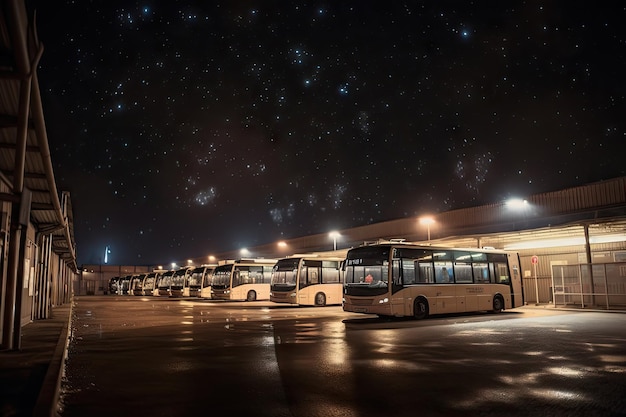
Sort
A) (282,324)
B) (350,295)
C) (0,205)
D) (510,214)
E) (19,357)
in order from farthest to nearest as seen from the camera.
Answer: (510,214) < (350,295) < (282,324) < (0,205) < (19,357)

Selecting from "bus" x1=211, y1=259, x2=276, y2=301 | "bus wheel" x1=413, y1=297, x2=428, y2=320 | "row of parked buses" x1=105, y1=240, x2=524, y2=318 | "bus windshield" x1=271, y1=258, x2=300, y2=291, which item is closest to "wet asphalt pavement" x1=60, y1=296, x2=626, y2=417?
"row of parked buses" x1=105, y1=240, x2=524, y2=318

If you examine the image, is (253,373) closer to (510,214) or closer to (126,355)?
(126,355)

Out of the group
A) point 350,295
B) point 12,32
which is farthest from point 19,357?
point 350,295

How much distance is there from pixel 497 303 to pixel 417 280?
5.71m

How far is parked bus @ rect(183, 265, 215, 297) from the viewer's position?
42031 millimetres

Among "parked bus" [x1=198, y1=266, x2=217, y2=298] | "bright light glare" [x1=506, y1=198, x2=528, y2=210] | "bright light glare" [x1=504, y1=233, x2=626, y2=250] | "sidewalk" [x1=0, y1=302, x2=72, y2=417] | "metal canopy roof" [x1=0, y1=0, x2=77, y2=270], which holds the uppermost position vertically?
"bright light glare" [x1=506, y1=198, x2=528, y2=210]

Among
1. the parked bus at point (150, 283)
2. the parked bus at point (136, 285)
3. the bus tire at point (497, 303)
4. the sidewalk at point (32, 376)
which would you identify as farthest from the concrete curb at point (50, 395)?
the parked bus at point (136, 285)

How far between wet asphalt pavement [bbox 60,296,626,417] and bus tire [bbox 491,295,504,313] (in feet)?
25.5

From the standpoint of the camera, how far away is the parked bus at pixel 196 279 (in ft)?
138

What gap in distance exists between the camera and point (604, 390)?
6.77 metres

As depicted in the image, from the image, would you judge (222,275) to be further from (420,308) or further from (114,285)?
(114,285)

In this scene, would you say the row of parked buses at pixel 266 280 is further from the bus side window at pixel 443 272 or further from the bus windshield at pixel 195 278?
the bus side window at pixel 443 272

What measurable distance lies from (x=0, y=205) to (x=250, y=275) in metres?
25.4

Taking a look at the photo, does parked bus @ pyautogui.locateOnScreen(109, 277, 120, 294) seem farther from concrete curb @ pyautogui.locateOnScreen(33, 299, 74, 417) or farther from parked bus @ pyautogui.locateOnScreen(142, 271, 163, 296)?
concrete curb @ pyautogui.locateOnScreen(33, 299, 74, 417)
